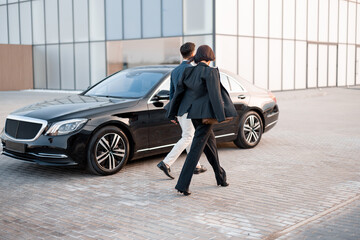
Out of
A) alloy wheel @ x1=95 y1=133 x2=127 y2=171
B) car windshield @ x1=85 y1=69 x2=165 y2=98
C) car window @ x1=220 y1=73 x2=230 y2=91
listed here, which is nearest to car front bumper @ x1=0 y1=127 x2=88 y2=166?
alloy wheel @ x1=95 y1=133 x2=127 y2=171

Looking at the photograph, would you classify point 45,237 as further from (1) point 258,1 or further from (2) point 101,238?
(1) point 258,1

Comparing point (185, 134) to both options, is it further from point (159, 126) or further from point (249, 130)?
point (249, 130)

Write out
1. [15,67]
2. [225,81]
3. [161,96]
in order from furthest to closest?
[15,67]
[225,81]
[161,96]

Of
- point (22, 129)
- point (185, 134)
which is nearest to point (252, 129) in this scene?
point (185, 134)

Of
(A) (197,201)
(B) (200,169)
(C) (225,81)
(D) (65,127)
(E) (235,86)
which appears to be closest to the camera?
(A) (197,201)

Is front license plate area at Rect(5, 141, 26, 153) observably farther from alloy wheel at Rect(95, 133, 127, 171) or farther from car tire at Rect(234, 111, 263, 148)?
car tire at Rect(234, 111, 263, 148)

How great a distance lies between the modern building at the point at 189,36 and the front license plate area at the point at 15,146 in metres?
17.2

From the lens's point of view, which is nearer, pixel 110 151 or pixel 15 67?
pixel 110 151

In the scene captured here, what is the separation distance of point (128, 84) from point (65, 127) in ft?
5.53

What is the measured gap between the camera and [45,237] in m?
4.30

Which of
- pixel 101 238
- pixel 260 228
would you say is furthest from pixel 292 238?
pixel 101 238

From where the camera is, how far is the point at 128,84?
7.79 meters

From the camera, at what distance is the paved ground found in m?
4.46

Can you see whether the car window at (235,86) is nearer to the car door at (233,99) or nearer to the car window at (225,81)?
the car door at (233,99)
